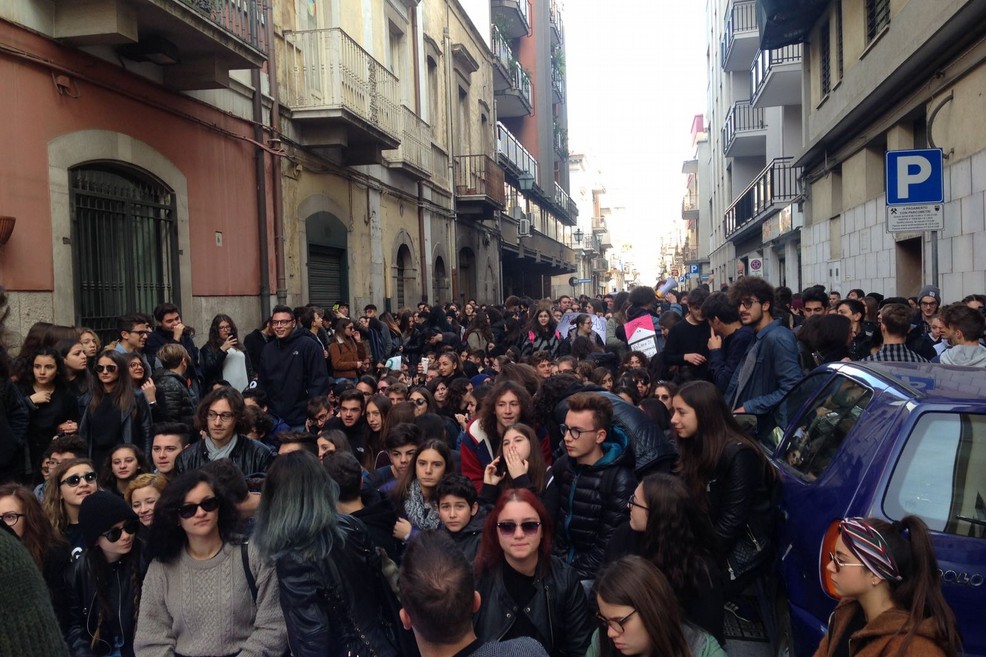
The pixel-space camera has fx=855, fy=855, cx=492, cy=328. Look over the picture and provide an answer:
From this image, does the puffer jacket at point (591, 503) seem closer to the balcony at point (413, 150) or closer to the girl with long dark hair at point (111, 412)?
the girl with long dark hair at point (111, 412)

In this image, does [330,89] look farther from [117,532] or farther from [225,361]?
[117,532]

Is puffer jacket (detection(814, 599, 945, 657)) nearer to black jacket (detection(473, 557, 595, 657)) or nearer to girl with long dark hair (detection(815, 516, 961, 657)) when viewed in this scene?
girl with long dark hair (detection(815, 516, 961, 657))

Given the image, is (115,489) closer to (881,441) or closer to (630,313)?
(881,441)

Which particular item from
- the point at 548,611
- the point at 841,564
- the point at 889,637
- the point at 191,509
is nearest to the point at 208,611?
the point at 191,509

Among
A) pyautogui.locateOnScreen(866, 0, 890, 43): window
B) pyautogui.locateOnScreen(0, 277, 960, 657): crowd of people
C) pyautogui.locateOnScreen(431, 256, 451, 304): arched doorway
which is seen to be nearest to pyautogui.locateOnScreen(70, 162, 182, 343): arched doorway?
pyautogui.locateOnScreen(0, 277, 960, 657): crowd of people

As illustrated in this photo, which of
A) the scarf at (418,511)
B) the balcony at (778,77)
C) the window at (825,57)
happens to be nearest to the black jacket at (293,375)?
the scarf at (418,511)

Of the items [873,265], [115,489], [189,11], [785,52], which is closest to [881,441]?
[115,489]

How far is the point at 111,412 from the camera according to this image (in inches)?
233

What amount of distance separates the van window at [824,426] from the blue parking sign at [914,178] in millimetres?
4491

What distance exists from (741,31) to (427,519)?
2689 cm

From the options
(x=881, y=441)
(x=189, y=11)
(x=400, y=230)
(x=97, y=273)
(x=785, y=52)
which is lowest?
(x=881, y=441)

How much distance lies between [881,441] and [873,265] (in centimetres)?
1258

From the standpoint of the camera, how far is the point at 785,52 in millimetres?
21844

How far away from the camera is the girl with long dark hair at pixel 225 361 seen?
8.36 metres
